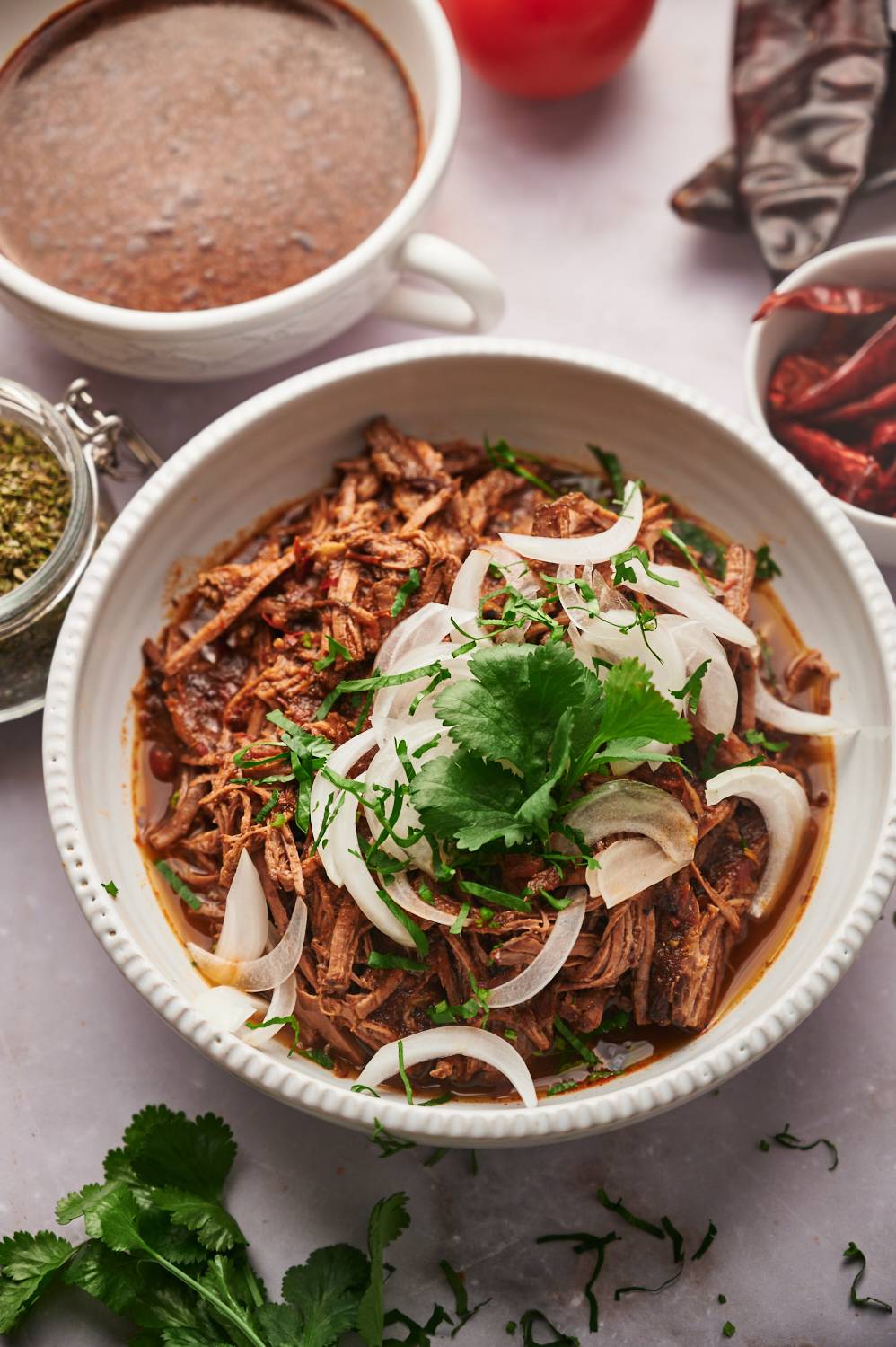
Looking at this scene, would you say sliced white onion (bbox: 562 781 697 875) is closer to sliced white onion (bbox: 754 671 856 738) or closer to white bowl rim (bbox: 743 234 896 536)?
sliced white onion (bbox: 754 671 856 738)

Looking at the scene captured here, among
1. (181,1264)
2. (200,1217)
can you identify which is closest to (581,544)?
(200,1217)

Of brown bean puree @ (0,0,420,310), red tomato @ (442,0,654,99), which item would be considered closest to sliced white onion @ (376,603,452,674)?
brown bean puree @ (0,0,420,310)

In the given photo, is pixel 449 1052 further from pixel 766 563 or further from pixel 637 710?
pixel 766 563

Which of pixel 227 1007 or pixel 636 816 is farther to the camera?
pixel 227 1007

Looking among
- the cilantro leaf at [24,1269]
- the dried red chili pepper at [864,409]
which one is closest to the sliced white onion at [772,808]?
the dried red chili pepper at [864,409]

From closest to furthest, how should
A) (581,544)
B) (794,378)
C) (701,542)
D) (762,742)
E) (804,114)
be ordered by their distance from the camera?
(581,544) → (762,742) → (701,542) → (794,378) → (804,114)

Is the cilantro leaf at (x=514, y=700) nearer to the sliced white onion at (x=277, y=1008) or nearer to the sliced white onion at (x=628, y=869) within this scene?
the sliced white onion at (x=628, y=869)
